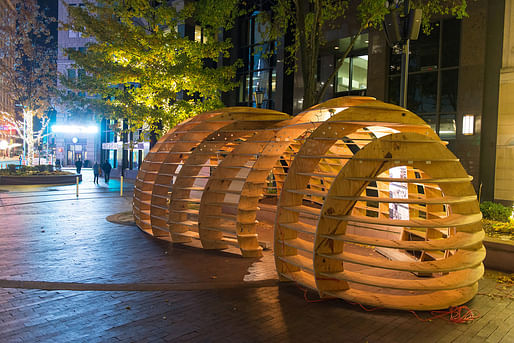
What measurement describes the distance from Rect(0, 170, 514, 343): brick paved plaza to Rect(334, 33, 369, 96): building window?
12.6m

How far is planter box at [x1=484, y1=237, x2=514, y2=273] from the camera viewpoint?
857 cm

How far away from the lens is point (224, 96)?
29.0m

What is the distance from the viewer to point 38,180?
29.2 metres

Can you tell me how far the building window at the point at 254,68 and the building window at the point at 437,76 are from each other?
1042 cm

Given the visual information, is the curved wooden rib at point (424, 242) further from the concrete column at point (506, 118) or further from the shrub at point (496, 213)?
the concrete column at point (506, 118)

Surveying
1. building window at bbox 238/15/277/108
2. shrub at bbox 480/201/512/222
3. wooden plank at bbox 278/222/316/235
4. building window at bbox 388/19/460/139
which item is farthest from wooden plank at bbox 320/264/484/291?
building window at bbox 238/15/277/108

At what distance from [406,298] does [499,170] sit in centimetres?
1051

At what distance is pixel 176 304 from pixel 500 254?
23.3 feet

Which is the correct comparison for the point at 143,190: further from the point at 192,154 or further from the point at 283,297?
the point at 283,297

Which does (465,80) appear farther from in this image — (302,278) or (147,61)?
(147,61)

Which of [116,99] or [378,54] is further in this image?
[378,54]

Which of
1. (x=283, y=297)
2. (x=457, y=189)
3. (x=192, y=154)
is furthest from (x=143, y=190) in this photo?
(x=457, y=189)

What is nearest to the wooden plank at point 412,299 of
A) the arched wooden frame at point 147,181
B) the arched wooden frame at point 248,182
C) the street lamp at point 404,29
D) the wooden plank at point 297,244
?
the wooden plank at point 297,244

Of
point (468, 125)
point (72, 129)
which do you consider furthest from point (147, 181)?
point (72, 129)
